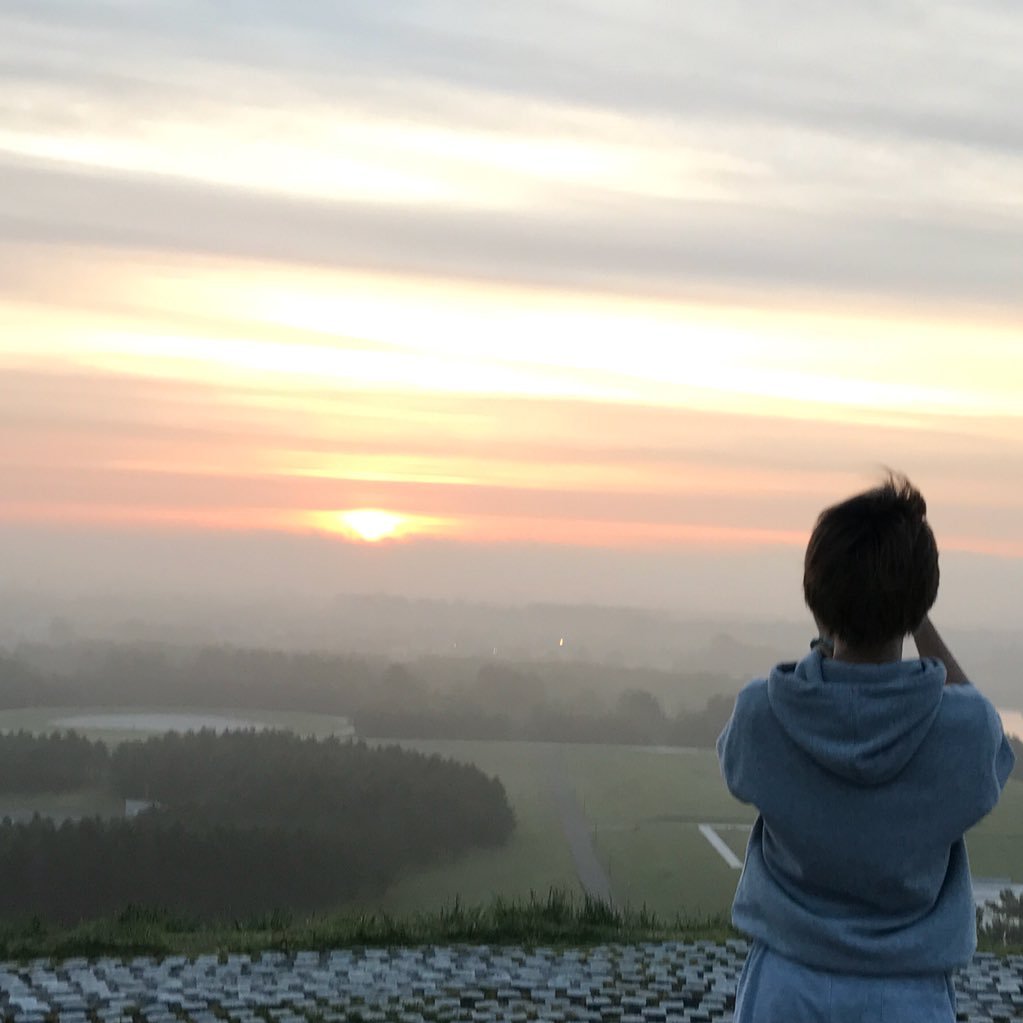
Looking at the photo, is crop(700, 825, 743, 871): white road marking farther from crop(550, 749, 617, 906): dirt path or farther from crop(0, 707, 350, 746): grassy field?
crop(0, 707, 350, 746): grassy field

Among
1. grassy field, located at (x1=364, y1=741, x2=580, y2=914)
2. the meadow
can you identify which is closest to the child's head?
the meadow

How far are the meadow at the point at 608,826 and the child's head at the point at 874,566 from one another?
577 cm

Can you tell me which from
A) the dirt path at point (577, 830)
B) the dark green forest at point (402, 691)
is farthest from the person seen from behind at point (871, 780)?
the dark green forest at point (402, 691)

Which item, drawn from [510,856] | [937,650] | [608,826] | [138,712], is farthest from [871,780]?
[138,712]

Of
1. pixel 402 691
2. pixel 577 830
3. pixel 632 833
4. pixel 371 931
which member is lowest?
pixel 402 691

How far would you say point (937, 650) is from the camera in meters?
2.74

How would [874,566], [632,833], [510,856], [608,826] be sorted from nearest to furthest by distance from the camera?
[874,566] → [510,856] → [632,833] → [608,826]

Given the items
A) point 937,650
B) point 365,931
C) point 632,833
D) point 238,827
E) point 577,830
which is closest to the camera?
point 937,650

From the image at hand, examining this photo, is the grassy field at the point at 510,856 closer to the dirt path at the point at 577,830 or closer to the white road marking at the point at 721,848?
the dirt path at the point at 577,830

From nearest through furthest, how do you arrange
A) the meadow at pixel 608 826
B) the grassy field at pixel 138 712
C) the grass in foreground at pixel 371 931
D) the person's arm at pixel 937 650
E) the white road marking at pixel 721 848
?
1. the person's arm at pixel 937 650
2. the grass in foreground at pixel 371 931
3. the meadow at pixel 608 826
4. the white road marking at pixel 721 848
5. the grassy field at pixel 138 712

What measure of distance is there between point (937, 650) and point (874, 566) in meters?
0.31

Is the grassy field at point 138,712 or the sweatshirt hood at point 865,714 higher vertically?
the sweatshirt hood at point 865,714

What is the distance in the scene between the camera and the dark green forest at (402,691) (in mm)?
29734

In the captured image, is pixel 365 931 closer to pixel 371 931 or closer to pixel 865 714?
pixel 371 931
